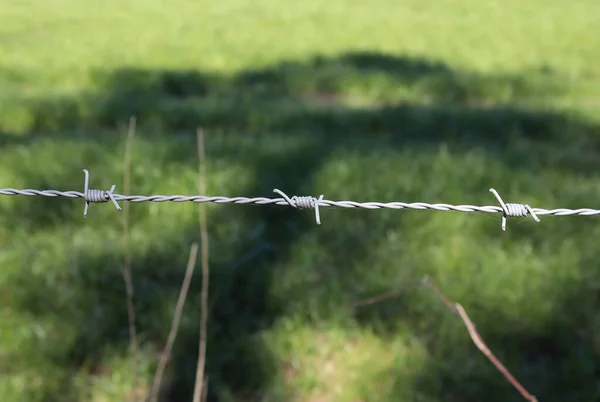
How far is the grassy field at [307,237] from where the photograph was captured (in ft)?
5.95

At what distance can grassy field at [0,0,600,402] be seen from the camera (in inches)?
71.4

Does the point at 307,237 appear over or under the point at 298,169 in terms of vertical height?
under

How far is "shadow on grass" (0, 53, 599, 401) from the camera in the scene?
72.2 inches

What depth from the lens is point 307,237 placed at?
2426 millimetres

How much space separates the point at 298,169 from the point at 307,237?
69 cm

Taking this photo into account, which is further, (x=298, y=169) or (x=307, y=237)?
(x=298, y=169)

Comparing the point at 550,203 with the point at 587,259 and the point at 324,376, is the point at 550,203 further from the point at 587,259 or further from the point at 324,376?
the point at 324,376

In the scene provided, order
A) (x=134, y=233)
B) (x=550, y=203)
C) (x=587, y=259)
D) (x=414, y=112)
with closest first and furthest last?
(x=587, y=259), (x=134, y=233), (x=550, y=203), (x=414, y=112)

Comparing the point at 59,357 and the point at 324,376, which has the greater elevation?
the point at 59,357

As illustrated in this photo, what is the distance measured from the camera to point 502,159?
3.10m

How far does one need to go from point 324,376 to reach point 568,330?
0.83 m

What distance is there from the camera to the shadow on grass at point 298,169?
1.83m

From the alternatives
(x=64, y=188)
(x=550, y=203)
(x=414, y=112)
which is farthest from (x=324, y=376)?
(x=414, y=112)

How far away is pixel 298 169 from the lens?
3.04 m
